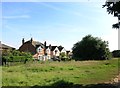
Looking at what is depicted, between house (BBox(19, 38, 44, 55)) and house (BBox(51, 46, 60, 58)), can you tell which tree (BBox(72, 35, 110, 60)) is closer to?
house (BBox(19, 38, 44, 55))

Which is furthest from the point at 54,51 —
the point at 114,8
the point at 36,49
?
the point at 114,8

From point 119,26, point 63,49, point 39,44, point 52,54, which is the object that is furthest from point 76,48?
point 119,26

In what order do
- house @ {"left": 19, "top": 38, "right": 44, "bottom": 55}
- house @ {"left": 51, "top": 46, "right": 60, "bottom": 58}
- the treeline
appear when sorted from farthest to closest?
house @ {"left": 51, "top": 46, "right": 60, "bottom": 58}
house @ {"left": 19, "top": 38, "right": 44, "bottom": 55}
the treeline

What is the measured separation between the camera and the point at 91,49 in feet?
268

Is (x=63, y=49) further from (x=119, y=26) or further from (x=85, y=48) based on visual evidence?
(x=119, y=26)

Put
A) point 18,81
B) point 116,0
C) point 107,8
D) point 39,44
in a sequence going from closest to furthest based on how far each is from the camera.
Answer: point 116,0 < point 107,8 < point 18,81 < point 39,44

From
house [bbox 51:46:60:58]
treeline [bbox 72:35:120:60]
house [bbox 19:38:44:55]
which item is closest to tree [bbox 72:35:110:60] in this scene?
treeline [bbox 72:35:120:60]

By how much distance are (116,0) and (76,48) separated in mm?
68037

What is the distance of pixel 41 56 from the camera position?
338ft

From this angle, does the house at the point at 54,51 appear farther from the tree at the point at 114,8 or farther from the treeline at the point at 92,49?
the tree at the point at 114,8

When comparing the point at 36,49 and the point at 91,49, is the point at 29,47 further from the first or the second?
the point at 91,49

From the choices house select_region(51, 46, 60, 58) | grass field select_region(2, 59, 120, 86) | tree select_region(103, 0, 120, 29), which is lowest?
grass field select_region(2, 59, 120, 86)

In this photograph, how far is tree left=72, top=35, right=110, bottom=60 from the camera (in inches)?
3186

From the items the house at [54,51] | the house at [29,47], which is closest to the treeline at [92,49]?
the house at [29,47]
